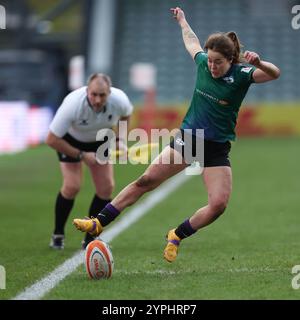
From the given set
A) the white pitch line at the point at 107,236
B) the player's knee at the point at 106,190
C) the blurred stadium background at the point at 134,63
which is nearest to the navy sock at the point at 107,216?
the white pitch line at the point at 107,236

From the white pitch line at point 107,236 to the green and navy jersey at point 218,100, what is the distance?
1.64m

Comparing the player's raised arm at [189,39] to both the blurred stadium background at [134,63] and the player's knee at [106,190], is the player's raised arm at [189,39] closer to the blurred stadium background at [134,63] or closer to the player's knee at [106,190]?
the player's knee at [106,190]

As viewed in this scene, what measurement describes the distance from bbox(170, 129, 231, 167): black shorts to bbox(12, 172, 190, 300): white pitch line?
1.42 meters

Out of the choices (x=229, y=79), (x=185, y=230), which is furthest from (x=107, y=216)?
(x=229, y=79)

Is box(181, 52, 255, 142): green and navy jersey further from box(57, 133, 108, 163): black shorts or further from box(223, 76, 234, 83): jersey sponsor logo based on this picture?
box(57, 133, 108, 163): black shorts

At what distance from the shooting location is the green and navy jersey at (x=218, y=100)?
7805mm

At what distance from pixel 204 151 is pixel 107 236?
2.95 m

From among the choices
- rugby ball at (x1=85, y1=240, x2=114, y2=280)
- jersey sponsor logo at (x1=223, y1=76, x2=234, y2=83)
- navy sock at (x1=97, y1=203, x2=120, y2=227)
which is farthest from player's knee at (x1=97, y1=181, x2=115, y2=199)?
jersey sponsor logo at (x1=223, y1=76, x2=234, y2=83)

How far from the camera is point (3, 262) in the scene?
8742 millimetres

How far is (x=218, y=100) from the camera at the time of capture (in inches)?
310

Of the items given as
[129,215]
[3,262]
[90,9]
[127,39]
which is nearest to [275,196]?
[129,215]

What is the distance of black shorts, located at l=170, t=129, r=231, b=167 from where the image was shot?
7992 mm
